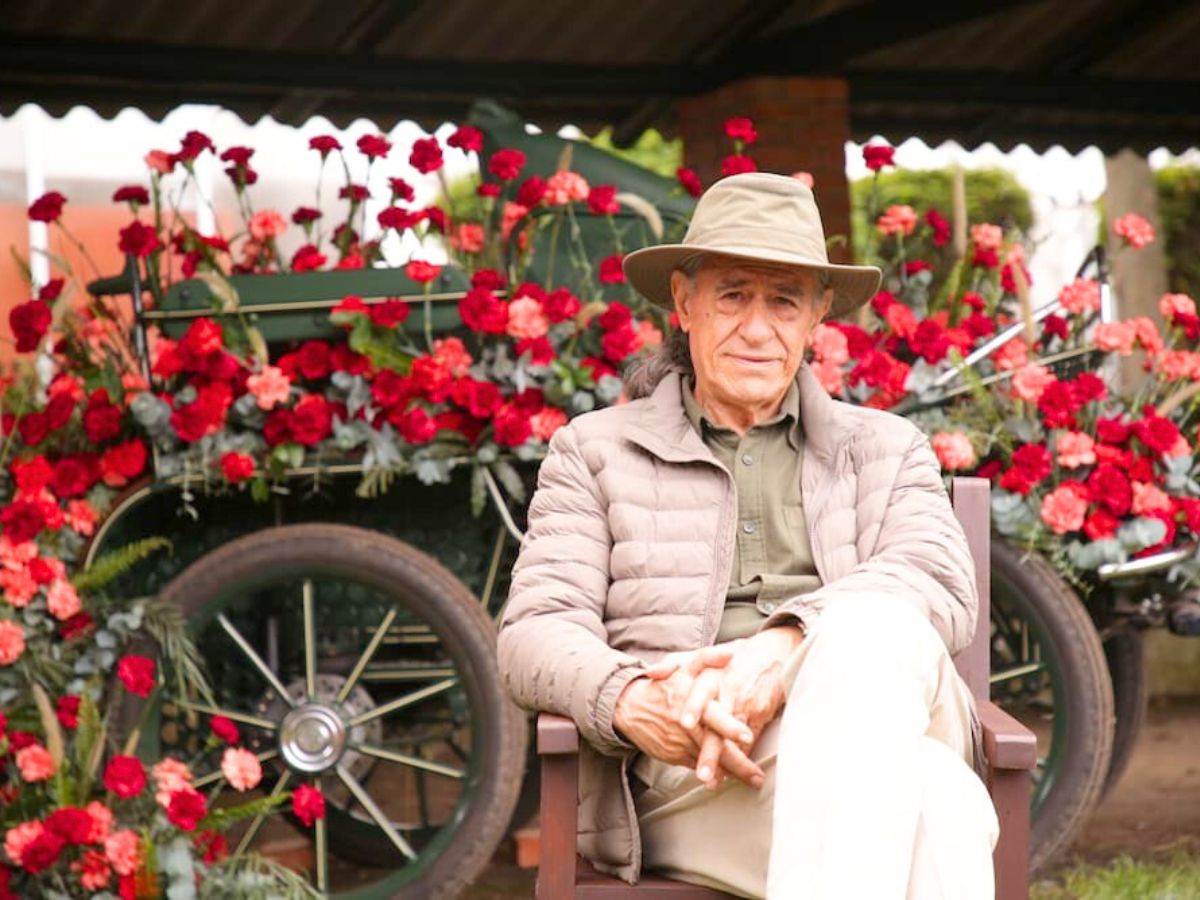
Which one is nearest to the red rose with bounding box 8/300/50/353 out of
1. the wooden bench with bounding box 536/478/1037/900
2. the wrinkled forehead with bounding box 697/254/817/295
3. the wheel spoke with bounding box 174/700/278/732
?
the wheel spoke with bounding box 174/700/278/732

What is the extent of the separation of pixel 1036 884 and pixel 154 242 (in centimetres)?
246

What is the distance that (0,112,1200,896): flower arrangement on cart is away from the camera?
3.91 m

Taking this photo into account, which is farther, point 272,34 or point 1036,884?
point 272,34

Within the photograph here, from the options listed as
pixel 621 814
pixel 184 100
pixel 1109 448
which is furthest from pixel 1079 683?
pixel 184 100

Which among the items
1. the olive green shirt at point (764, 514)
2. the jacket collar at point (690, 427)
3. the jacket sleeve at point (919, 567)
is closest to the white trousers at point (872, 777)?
the jacket sleeve at point (919, 567)

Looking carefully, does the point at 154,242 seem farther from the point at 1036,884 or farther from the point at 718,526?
the point at 1036,884

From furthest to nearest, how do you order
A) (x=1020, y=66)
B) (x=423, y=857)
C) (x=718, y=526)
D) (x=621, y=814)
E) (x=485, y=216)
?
(x=1020, y=66) < (x=485, y=216) < (x=423, y=857) < (x=718, y=526) < (x=621, y=814)

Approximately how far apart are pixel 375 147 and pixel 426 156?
0.60 ft

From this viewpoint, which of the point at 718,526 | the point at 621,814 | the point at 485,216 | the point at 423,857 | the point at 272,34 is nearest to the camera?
the point at 621,814

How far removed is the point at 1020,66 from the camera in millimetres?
7340

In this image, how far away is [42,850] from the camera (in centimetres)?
368

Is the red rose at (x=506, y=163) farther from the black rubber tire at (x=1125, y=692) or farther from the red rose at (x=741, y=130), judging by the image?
the black rubber tire at (x=1125, y=692)

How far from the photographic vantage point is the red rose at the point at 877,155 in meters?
4.39

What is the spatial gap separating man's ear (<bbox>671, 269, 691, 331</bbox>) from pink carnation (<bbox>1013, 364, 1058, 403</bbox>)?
123 cm
